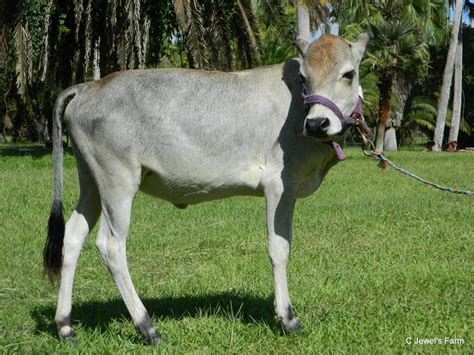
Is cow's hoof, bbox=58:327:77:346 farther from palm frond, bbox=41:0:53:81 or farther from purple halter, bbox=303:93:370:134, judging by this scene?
palm frond, bbox=41:0:53:81

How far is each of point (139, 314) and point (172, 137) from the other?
1.16 m

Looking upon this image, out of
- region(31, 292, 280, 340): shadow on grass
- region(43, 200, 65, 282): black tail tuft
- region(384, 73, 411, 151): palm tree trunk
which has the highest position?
region(43, 200, 65, 282): black tail tuft

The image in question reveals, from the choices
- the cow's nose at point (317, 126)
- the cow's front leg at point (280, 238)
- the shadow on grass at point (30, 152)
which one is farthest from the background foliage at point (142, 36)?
the cow's nose at point (317, 126)

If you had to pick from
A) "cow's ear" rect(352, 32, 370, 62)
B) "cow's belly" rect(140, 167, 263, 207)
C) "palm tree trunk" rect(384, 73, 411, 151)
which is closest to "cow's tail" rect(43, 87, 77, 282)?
"cow's belly" rect(140, 167, 263, 207)

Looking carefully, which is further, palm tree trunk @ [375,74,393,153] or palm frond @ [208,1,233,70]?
palm tree trunk @ [375,74,393,153]

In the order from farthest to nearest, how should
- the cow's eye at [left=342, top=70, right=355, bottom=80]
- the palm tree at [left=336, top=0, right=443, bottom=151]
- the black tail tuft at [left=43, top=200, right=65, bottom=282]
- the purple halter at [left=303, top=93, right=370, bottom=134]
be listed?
the palm tree at [left=336, top=0, right=443, bottom=151]
the black tail tuft at [left=43, top=200, right=65, bottom=282]
the cow's eye at [left=342, top=70, right=355, bottom=80]
the purple halter at [left=303, top=93, right=370, bottom=134]

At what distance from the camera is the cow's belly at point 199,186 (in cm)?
482

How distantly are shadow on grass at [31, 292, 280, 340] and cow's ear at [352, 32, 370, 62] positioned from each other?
1871 mm

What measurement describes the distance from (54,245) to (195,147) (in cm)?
121

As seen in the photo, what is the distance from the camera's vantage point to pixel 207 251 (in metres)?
7.73

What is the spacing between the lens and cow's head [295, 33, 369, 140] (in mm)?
4355

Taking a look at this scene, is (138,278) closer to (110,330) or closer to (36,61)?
(110,330)

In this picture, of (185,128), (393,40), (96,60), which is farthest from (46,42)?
(185,128)

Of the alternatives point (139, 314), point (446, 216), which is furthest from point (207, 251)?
point (446, 216)
